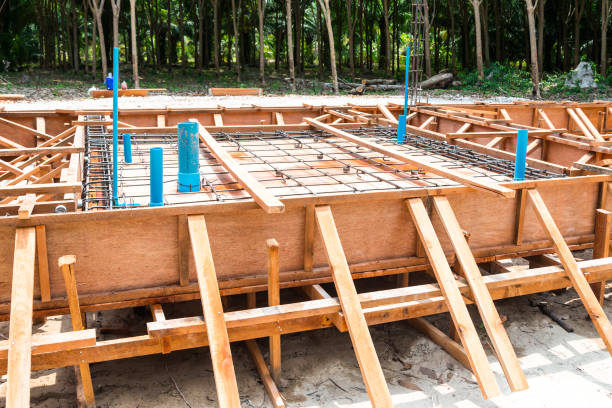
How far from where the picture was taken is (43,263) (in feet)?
14.4

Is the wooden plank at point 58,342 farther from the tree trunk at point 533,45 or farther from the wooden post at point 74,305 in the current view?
the tree trunk at point 533,45

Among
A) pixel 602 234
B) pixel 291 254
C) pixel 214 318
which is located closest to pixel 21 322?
pixel 214 318

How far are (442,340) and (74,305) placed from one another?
11.4 ft

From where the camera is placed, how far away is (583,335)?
19.6 feet

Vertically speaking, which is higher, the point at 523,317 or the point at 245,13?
the point at 245,13

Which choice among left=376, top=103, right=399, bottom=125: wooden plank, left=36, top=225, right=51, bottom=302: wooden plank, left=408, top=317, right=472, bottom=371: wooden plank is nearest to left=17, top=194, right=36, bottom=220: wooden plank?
left=36, top=225, right=51, bottom=302: wooden plank

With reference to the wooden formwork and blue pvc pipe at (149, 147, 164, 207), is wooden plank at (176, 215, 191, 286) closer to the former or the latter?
the wooden formwork

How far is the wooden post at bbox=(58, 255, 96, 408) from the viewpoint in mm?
4109

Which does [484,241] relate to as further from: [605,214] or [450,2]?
[450,2]

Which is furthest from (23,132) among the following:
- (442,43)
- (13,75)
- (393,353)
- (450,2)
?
(442,43)

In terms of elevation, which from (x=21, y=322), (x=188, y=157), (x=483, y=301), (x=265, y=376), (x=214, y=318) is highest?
(x=188, y=157)

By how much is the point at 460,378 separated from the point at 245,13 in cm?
4072

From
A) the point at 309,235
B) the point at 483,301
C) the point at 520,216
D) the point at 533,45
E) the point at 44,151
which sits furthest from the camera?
the point at 533,45

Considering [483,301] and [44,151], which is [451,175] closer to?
[483,301]
